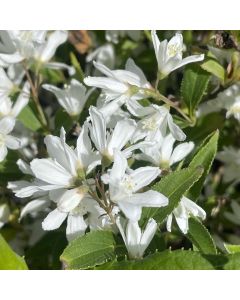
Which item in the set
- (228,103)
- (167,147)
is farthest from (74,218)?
(228,103)

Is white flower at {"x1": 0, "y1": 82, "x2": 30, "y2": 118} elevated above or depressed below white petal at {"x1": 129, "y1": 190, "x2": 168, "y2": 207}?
above

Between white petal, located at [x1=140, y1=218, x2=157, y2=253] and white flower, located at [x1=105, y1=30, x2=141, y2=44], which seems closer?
white petal, located at [x1=140, y1=218, x2=157, y2=253]

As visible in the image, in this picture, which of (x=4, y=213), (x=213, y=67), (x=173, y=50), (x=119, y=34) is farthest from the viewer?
(x=119, y=34)

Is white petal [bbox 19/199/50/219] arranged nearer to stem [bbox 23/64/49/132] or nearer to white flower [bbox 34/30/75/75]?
stem [bbox 23/64/49/132]

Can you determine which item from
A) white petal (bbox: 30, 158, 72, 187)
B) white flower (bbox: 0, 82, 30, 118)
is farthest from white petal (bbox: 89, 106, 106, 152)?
white flower (bbox: 0, 82, 30, 118)

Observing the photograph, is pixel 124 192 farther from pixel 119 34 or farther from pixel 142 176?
pixel 119 34

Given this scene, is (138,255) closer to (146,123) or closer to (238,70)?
(146,123)

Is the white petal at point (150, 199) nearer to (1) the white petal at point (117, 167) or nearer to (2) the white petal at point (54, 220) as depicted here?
(1) the white petal at point (117, 167)

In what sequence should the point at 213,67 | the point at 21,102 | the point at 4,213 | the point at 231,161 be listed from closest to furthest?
the point at 213,67 → the point at 21,102 → the point at 4,213 → the point at 231,161
